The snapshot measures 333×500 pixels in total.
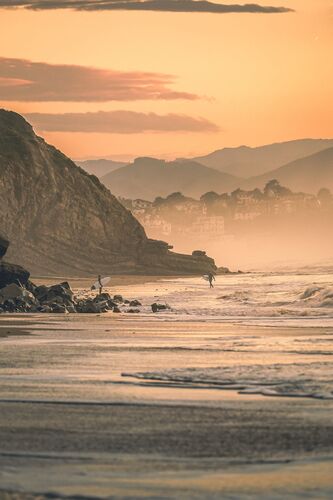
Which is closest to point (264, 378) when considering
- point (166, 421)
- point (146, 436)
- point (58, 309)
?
point (166, 421)

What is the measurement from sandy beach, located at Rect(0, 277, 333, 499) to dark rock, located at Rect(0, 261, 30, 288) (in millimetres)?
32358

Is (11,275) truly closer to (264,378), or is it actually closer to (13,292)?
(13,292)

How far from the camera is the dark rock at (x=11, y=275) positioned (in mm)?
59031

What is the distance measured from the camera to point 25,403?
16.4m

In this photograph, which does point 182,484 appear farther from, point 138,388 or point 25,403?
point 138,388

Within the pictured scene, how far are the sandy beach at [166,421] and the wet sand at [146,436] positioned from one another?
0.06 feet

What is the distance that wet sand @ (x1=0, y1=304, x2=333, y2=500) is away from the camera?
36.5 ft

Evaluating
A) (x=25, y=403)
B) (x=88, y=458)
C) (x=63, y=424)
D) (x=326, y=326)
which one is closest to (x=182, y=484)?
(x=88, y=458)

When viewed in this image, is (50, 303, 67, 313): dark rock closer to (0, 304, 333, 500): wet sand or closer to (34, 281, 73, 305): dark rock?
(34, 281, 73, 305): dark rock

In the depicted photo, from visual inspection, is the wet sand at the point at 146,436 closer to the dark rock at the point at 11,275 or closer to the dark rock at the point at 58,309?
the dark rock at the point at 58,309

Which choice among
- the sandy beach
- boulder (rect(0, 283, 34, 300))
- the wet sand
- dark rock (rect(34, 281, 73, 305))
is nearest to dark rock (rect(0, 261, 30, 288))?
dark rock (rect(34, 281, 73, 305))

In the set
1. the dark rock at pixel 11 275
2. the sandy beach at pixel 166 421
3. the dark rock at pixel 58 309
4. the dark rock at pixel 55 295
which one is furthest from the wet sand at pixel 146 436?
the dark rock at pixel 11 275

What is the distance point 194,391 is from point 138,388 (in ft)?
3.05

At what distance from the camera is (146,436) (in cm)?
1370
